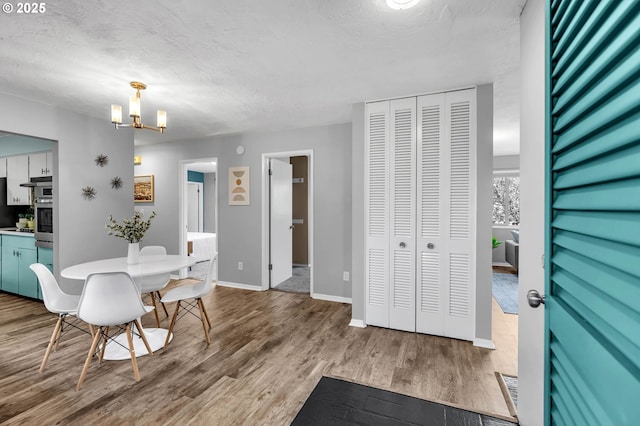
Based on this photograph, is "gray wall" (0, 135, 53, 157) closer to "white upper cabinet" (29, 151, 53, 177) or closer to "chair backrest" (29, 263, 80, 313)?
"white upper cabinet" (29, 151, 53, 177)

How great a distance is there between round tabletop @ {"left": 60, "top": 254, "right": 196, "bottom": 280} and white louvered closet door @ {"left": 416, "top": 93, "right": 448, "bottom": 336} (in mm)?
2229

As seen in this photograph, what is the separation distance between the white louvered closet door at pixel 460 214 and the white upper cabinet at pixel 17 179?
18.0 feet

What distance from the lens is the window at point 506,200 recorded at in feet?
21.9

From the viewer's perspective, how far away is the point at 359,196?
3.20 meters

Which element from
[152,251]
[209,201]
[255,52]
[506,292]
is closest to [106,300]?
[152,251]

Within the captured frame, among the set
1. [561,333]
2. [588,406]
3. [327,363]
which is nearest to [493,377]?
[327,363]

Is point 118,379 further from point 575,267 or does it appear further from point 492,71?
point 492,71

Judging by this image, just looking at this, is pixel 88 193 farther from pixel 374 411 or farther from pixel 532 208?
pixel 532 208

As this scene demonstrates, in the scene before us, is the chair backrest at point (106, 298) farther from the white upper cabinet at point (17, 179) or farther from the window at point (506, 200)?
the window at point (506, 200)

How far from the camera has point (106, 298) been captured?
205 cm

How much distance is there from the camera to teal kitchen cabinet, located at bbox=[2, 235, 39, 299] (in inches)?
152

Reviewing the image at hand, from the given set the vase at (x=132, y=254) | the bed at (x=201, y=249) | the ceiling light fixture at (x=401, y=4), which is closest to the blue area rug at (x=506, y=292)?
the ceiling light fixture at (x=401, y=4)

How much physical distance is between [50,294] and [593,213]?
325 cm

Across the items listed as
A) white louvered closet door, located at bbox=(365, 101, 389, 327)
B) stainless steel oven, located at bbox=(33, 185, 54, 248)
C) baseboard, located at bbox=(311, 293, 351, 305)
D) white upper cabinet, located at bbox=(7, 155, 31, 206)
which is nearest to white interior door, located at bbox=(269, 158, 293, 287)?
baseboard, located at bbox=(311, 293, 351, 305)
